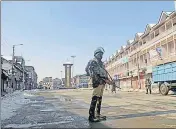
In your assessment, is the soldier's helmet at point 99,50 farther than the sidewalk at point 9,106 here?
No

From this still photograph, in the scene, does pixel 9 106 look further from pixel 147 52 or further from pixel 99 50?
pixel 147 52

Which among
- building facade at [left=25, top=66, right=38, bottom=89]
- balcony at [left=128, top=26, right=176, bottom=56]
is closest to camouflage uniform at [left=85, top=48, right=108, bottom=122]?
balcony at [left=128, top=26, right=176, bottom=56]

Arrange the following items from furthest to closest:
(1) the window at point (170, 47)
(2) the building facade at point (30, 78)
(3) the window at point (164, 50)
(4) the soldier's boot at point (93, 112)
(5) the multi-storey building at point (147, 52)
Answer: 1. (2) the building facade at point (30, 78)
2. (3) the window at point (164, 50)
3. (1) the window at point (170, 47)
4. (5) the multi-storey building at point (147, 52)
5. (4) the soldier's boot at point (93, 112)

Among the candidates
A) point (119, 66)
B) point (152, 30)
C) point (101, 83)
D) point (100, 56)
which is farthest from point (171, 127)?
point (119, 66)

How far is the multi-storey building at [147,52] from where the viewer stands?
41594 mm

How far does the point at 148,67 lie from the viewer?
53.2 meters

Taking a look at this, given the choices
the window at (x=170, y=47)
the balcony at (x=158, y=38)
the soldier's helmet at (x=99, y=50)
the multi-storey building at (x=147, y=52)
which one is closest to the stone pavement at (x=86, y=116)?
the soldier's helmet at (x=99, y=50)

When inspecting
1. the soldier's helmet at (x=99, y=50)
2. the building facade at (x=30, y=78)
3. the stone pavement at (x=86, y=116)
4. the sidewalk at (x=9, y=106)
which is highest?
the building facade at (x=30, y=78)

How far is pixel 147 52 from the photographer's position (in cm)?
5450

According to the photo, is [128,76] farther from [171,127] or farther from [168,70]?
[171,127]

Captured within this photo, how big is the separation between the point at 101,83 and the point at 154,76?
2512cm

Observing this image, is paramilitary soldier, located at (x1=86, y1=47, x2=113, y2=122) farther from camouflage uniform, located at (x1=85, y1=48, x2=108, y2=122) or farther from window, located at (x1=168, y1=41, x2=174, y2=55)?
window, located at (x1=168, y1=41, x2=174, y2=55)

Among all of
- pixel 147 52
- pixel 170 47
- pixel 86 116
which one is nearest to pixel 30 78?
pixel 147 52

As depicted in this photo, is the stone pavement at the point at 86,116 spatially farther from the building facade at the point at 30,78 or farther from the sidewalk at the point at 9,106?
the building facade at the point at 30,78
